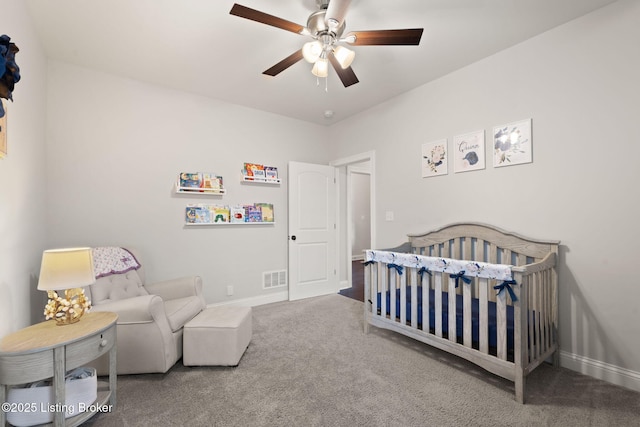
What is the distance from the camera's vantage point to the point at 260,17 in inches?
61.9

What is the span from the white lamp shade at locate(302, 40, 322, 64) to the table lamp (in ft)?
6.08

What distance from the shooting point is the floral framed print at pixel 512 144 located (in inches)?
89.1

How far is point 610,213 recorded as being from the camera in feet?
6.23

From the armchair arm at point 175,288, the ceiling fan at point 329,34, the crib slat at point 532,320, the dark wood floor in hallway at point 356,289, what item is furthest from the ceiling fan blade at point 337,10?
the dark wood floor in hallway at point 356,289

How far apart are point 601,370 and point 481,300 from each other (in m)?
0.98

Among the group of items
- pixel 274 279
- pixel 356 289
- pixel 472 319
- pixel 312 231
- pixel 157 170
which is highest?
pixel 157 170

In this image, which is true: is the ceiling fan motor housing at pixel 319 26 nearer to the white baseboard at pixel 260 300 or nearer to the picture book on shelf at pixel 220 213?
the picture book on shelf at pixel 220 213

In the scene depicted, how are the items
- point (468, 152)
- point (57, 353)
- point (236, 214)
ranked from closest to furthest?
point (57, 353) → point (468, 152) → point (236, 214)

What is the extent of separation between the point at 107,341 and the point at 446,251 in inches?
106

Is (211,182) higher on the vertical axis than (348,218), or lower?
higher

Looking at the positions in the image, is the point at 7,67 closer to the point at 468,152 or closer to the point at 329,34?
the point at 329,34

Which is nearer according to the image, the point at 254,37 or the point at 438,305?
the point at 438,305

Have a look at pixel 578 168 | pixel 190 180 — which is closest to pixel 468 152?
pixel 578 168

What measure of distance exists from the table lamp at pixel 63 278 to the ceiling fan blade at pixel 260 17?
1617 millimetres
